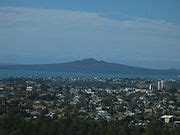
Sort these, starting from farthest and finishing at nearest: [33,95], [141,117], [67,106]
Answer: [33,95] → [67,106] → [141,117]

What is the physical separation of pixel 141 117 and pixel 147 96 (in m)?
14.8

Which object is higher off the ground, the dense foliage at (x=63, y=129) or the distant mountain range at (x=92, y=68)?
the distant mountain range at (x=92, y=68)

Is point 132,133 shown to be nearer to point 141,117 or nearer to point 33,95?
point 141,117

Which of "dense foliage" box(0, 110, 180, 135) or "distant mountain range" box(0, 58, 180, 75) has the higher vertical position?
"distant mountain range" box(0, 58, 180, 75)

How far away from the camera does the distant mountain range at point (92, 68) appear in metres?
107

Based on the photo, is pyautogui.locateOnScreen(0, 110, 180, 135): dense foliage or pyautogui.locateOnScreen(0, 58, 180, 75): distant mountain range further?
pyautogui.locateOnScreen(0, 58, 180, 75): distant mountain range

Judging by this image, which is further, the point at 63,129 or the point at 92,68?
the point at 92,68

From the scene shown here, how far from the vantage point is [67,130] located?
16.5 metres

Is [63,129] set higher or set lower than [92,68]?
lower

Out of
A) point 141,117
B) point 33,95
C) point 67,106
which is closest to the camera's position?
point 141,117

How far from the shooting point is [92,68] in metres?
110

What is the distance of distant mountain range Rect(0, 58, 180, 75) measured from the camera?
107m

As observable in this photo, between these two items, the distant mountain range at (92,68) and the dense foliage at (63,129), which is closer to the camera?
the dense foliage at (63,129)

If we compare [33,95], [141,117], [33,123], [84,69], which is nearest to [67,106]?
[141,117]
